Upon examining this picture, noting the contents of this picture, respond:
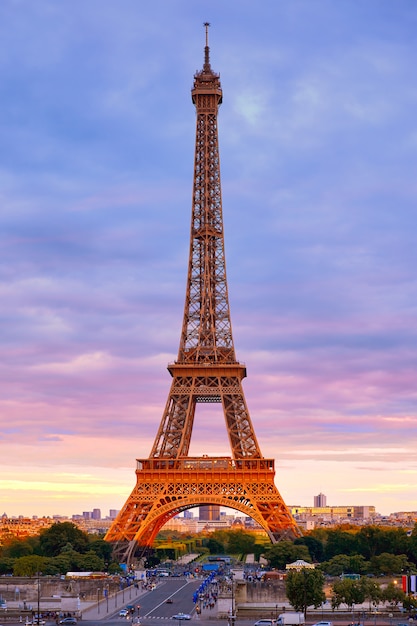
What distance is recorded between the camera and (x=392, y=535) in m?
115

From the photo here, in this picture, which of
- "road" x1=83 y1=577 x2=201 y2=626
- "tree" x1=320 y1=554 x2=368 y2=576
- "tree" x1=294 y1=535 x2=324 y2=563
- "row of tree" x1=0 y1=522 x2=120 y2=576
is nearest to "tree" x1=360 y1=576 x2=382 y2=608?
"road" x1=83 y1=577 x2=201 y2=626

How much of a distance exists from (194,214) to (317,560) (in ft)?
138

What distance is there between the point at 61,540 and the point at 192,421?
21.1 meters

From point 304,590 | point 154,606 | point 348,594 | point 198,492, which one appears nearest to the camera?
point 304,590

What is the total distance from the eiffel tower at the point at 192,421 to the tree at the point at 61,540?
11727mm

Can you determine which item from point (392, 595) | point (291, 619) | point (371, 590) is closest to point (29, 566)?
point (371, 590)

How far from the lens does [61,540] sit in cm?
11669

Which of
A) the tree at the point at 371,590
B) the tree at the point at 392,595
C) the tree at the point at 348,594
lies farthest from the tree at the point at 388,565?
the tree at the point at 348,594

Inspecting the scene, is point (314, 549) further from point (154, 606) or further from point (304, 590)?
point (304, 590)

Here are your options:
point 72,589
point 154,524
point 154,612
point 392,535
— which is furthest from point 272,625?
point 392,535

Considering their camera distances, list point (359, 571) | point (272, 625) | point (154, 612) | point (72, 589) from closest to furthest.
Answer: point (272, 625), point (154, 612), point (72, 589), point (359, 571)

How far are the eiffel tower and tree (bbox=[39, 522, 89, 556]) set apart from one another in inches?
462

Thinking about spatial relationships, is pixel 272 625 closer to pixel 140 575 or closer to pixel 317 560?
pixel 140 575

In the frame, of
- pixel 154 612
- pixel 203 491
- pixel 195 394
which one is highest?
pixel 195 394
